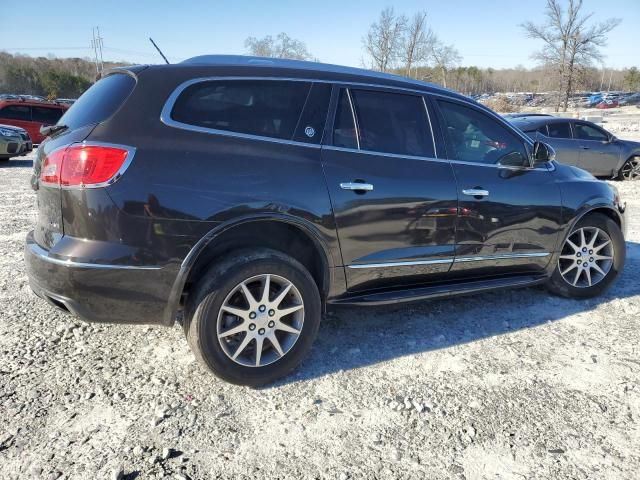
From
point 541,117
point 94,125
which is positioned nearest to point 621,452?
point 94,125

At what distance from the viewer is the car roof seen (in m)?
2.91

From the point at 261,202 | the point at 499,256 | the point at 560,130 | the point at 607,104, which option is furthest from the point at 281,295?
the point at 607,104

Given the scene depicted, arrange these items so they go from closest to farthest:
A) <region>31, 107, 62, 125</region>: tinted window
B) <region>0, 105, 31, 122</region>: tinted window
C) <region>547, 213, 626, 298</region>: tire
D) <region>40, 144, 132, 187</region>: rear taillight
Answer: <region>40, 144, 132, 187</region>: rear taillight < <region>547, 213, 626, 298</region>: tire < <region>0, 105, 31, 122</region>: tinted window < <region>31, 107, 62, 125</region>: tinted window

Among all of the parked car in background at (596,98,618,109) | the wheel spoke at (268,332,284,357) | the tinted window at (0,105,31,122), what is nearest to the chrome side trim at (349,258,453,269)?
the wheel spoke at (268,332,284,357)

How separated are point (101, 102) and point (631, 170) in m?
12.5

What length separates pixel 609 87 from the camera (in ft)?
311

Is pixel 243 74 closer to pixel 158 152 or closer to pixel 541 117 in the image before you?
pixel 158 152

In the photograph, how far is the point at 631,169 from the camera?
11.6 metres

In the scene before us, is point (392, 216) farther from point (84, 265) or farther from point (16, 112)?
point (16, 112)

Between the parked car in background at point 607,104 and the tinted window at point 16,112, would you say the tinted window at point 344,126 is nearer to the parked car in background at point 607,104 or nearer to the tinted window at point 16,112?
the tinted window at point 16,112

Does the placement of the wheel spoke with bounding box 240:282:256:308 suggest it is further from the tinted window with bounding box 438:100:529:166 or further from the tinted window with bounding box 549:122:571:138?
the tinted window with bounding box 549:122:571:138

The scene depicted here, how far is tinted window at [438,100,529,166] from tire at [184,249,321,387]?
5.21 feet

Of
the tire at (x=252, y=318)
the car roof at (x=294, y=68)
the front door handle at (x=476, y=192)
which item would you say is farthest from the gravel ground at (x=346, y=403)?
the car roof at (x=294, y=68)

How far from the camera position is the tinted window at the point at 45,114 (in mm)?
17844
